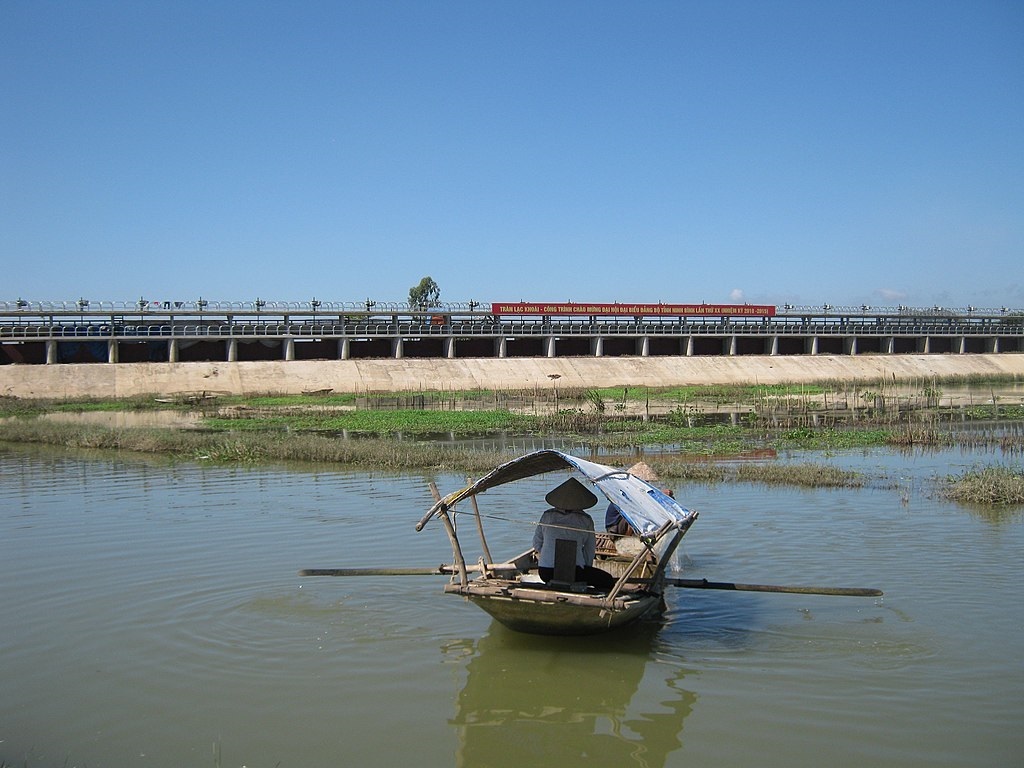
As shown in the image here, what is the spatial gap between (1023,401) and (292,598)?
37997mm

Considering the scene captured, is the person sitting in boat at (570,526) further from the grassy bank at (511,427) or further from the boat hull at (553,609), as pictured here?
the grassy bank at (511,427)

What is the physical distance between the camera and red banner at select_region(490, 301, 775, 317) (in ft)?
198

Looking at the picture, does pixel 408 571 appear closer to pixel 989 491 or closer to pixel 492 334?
pixel 989 491

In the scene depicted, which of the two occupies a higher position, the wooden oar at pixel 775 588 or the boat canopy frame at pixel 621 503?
the boat canopy frame at pixel 621 503

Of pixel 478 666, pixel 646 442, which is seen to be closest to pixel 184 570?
pixel 478 666

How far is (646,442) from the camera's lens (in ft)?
85.6

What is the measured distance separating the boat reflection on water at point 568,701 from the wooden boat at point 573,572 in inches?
12.3

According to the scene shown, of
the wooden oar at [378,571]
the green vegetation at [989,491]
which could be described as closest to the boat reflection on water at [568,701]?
Result: the wooden oar at [378,571]

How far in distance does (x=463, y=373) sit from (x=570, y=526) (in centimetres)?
4373

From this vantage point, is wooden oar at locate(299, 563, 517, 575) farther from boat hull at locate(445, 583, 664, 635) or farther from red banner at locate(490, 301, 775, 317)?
red banner at locate(490, 301, 775, 317)

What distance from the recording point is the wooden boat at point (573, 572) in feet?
29.0

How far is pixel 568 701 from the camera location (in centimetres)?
839

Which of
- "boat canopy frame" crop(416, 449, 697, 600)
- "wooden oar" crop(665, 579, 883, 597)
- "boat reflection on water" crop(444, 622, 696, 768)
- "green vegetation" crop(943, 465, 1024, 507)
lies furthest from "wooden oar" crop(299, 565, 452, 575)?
"green vegetation" crop(943, 465, 1024, 507)

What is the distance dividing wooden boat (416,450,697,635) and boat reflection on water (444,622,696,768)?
313 mm
